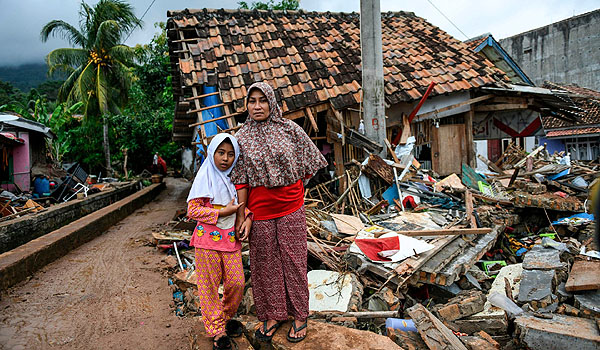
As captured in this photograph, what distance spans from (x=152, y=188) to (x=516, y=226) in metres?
13.0

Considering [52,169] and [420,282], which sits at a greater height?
[52,169]

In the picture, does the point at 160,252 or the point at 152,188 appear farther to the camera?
the point at 152,188

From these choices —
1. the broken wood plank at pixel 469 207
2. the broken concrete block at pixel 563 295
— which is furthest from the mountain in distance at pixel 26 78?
the broken concrete block at pixel 563 295

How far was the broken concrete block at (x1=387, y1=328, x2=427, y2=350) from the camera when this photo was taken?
280cm

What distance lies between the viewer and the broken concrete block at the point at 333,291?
3557 mm

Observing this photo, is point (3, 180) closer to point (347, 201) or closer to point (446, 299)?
point (347, 201)

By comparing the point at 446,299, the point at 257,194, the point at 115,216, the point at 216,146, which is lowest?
the point at 446,299

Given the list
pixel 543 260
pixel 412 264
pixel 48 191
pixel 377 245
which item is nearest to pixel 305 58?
pixel 377 245

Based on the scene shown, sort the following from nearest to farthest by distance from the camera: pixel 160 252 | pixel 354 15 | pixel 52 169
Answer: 1. pixel 160 252
2. pixel 354 15
3. pixel 52 169

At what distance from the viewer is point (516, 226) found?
6.75 metres

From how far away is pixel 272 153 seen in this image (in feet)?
8.48

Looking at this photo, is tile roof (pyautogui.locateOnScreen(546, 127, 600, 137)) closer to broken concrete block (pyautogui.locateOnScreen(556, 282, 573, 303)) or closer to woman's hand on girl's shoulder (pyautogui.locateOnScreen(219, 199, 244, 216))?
broken concrete block (pyautogui.locateOnScreen(556, 282, 573, 303))

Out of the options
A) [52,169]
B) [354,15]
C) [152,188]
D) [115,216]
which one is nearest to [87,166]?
[52,169]

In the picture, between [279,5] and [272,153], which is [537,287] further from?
[279,5]
